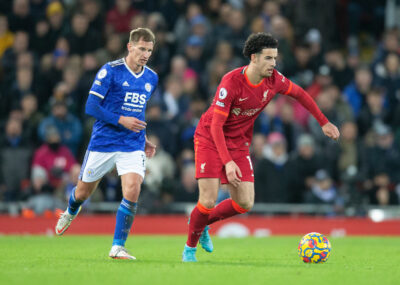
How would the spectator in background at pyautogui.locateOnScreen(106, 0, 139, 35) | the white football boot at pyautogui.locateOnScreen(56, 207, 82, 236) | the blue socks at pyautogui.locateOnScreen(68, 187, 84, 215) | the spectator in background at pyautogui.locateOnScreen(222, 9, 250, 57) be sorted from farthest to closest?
Answer: the spectator in background at pyautogui.locateOnScreen(106, 0, 139, 35)
the spectator in background at pyautogui.locateOnScreen(222, 9, 250, 57)
the white football boot at pyautogui.locateOnScreen(56, 207, 82, 236)
the blue socks at pyautogui.locateOnScreen(68, 187, 84, 215)

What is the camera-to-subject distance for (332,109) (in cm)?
1591

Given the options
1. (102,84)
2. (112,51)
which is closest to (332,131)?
(102,84)

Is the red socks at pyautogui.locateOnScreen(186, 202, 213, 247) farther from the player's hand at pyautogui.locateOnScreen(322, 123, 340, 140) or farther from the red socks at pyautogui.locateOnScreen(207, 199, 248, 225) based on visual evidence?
the player's hand at pyautogui.locateOnScreen(322, 123, 340, 140)

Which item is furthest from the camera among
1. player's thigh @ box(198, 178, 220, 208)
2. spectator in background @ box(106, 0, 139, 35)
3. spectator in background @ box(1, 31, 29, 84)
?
spectator in background @ box(106, 0, 139, 35)

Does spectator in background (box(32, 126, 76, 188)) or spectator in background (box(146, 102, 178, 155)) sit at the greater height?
spectator in background (box(146, 102, 178, 155))

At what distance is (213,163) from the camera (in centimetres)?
859

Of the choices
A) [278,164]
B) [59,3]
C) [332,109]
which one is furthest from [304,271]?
[59,3]

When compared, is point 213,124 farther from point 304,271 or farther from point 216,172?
point 304,271

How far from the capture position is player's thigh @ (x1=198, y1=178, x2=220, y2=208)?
8.48 meters

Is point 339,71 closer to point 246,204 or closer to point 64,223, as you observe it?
point 246,204

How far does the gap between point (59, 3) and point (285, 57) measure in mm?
5550

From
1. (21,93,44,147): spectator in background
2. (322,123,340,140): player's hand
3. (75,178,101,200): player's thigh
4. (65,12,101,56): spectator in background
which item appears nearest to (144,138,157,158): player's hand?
(75,178,101,200): player's thigh

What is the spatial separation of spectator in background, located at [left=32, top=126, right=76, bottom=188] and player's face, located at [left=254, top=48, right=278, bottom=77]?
24.1 ft

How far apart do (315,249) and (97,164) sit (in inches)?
108
